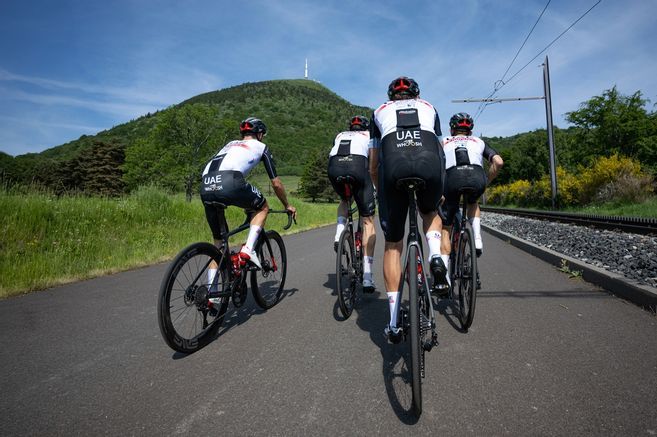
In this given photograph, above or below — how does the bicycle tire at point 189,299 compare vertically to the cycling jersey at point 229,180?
below

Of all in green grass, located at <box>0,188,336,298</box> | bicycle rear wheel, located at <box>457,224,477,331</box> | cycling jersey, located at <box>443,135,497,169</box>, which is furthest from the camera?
green grass, located at <box>0,188,336,298</box>

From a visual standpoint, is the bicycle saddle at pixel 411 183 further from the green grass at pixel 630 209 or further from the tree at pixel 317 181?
the tree at pixel 317 181

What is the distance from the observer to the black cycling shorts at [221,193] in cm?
312

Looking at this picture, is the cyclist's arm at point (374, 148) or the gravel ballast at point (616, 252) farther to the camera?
the gravel ballast at point (616, 252)

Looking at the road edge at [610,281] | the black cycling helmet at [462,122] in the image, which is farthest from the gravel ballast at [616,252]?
the black cycling helmet at [462,122]

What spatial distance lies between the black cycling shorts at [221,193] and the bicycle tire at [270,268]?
59cm

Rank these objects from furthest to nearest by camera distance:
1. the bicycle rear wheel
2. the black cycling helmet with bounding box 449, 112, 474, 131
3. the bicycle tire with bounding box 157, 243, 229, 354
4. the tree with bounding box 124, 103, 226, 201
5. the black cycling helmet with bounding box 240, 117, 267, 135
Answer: the tree with bounding box 124, 103, 226, 201, the black cycling helmet with bounding box 449, 112, 474, 131, the black cycling helmet with bounding box 240, 117, 267, 135, the bicycle rear wheel, the bicycle tire with bounding box 157, 243, 229, 354

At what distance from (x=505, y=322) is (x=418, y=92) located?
7.84ft

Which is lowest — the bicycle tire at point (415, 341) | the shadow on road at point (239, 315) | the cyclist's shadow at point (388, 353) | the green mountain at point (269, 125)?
the cyclist's shadow at point (388, 353)

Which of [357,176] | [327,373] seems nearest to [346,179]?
[357,176]

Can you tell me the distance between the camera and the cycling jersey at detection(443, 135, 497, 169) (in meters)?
3.83

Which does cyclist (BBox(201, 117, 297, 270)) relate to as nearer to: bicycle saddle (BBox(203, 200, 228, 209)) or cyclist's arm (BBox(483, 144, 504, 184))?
bicycle saddle (BBox(203, 200, 228, 209))

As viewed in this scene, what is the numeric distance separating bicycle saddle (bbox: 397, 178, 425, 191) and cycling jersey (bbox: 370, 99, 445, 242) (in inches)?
1.0

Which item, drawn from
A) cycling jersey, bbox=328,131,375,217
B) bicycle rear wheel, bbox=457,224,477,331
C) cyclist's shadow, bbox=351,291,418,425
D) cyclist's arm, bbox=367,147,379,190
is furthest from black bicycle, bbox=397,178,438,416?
cycling jersey, bbox=328,131,375,217
